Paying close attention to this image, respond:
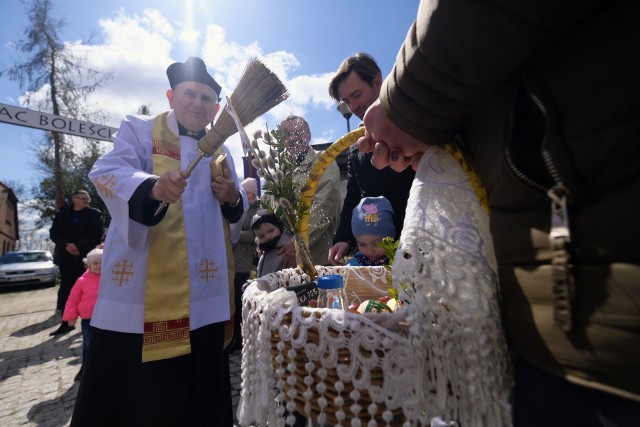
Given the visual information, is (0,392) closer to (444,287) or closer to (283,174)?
(283,174)

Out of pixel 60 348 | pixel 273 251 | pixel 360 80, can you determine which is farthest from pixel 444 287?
pixel 60 348

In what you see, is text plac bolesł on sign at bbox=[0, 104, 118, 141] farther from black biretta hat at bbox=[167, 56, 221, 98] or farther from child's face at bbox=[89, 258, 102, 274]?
black biretta hat at bbox=[167, 56, 221, 98]

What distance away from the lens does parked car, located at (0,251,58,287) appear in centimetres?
1261

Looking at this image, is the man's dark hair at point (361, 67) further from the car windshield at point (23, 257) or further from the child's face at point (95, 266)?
the car windshield at point (23, 257)

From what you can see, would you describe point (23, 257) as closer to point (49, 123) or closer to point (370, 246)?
point (49, 123)

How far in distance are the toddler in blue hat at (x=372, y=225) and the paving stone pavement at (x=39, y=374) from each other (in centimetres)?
174

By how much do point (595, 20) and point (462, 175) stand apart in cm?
30

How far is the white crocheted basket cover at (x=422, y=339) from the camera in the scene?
596 millimetres

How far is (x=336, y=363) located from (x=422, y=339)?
18cm

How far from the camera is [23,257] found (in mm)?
14383

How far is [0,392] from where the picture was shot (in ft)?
10.6

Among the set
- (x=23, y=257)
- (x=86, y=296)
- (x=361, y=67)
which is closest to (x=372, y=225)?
(x=361, y=67)

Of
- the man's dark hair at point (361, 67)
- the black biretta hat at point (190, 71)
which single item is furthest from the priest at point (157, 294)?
the man's dark hair at point (361, 67)

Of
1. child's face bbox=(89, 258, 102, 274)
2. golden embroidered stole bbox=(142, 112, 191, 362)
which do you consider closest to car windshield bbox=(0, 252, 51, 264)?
child's face bbox=(89, 258, 102, 274)
